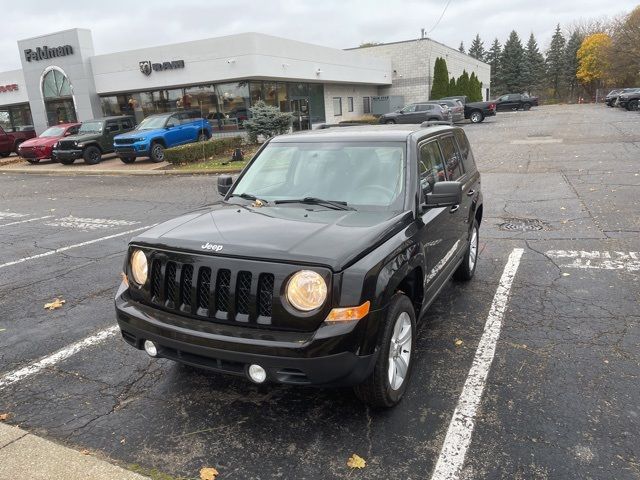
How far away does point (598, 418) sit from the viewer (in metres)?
3.14

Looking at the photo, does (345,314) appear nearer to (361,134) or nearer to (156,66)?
(361,134)

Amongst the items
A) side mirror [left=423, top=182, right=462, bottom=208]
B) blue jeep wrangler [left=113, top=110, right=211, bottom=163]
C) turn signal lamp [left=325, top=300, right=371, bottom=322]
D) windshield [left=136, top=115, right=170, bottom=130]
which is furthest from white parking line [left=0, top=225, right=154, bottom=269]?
windshield [left=136, top=115, right=170, bottom=130]

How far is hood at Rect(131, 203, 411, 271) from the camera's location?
2898 mm

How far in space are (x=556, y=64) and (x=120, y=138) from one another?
92124 mm

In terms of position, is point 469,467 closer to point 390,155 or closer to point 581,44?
point 390,155

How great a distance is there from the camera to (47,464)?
9.35ft

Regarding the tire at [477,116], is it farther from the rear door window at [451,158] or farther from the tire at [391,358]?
the tire at [391,358]

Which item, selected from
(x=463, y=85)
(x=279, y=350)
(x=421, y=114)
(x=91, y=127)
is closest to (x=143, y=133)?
(x=91, y=127)

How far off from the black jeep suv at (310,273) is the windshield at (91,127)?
67.5ft

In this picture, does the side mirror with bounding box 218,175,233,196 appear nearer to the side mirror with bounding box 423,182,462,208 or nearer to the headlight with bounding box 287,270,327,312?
the side mirror with bounding box 423,182,462,208

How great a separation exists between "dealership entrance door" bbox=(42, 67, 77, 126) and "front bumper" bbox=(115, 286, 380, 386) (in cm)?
3108

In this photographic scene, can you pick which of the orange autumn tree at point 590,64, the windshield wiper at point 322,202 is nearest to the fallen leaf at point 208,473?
the windshield wiper at point 322,202

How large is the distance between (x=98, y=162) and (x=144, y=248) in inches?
831

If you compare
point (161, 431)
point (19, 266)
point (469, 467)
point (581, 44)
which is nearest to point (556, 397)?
point (469, 467)
